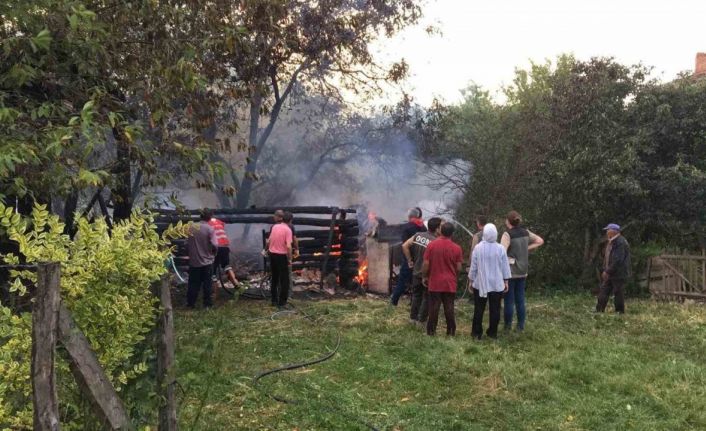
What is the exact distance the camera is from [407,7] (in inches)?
635

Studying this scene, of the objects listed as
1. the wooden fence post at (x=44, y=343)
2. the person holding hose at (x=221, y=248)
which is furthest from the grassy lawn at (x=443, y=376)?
the person holding hose at (x=221, y=248)

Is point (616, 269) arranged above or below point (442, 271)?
below

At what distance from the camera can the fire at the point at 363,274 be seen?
13.2 metres

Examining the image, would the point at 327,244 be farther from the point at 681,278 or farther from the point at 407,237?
the point at 681,278

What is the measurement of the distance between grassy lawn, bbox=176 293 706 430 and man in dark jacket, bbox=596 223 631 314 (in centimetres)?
104

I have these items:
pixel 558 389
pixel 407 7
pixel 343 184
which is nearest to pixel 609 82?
pixel 407 7

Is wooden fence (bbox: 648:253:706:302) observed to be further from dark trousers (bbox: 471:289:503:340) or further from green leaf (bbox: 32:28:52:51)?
green leaf (bbox: 32:28:52:51)

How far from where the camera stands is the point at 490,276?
7789 millimetres

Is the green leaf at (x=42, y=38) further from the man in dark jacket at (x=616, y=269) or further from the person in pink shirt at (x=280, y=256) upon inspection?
the man in dark jacket at (x=616, y=269)

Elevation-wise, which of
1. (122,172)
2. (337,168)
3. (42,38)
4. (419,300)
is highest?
(337,168)

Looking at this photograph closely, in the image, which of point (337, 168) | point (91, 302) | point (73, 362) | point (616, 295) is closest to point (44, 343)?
point (73, 362)

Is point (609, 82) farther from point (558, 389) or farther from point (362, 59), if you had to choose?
point (558, 389)

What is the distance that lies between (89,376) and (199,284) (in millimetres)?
7723

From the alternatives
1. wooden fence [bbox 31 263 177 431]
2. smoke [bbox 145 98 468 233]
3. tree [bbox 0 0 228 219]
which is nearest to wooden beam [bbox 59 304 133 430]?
wooden fence [bbox 31 263 177 431]
